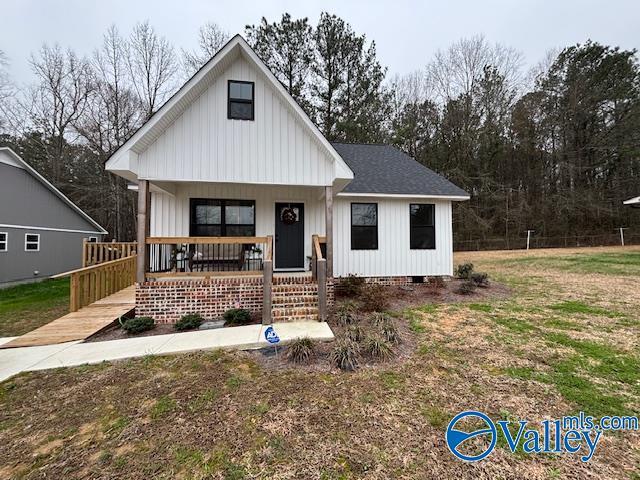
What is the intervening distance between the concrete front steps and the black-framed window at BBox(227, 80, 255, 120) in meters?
4.00

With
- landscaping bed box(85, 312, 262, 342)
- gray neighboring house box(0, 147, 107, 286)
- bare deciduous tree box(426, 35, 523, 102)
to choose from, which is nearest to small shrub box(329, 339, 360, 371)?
landscaping bed box(85, 312, 262, 342)

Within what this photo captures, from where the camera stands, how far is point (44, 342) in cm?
486

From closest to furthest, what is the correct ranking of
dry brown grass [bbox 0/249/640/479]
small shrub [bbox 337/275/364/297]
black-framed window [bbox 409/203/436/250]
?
dry brown grass [bbox 0/249/640/479], small shrub [bbox 337/275/364/297], black-framed window [bbox 409/203/436/250]

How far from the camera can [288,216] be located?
8320 millimetres

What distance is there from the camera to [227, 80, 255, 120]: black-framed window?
641 cm

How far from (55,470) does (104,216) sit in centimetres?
2306

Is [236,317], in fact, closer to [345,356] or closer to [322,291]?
[322,291]

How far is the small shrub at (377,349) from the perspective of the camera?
4.12 metres

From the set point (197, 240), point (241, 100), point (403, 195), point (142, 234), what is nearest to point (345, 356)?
point (197, 240)

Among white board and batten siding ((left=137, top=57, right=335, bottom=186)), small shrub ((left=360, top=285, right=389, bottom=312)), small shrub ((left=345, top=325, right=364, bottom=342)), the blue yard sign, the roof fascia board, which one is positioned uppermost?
white board and batten siding ((left=137, top=57, right=335, bottom=186))

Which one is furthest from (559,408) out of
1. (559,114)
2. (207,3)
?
(559,114)

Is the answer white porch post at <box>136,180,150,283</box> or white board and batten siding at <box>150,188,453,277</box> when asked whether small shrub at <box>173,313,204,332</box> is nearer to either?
white porch post at <box>136,180,150,283</box>

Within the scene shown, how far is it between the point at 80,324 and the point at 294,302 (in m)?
4.26

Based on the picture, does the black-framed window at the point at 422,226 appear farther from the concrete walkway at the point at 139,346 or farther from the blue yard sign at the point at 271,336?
the blue yard sign at the point at 271,336
